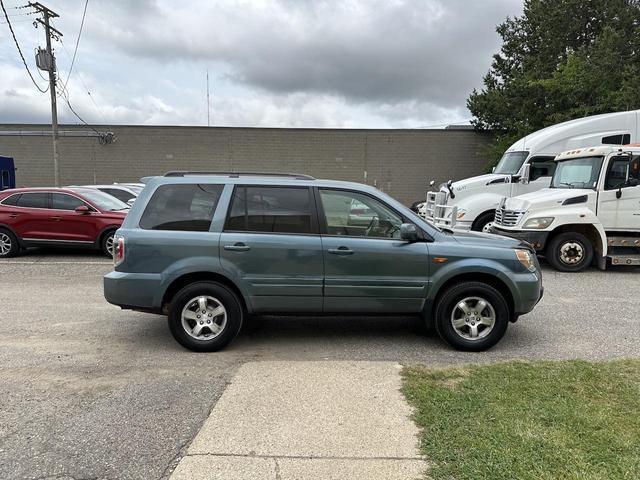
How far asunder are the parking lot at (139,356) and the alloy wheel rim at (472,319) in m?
0.23

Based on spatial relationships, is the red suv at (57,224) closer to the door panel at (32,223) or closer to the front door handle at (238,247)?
the door panel at (32,223)

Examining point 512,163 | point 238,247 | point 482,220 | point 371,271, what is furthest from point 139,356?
point 512,163

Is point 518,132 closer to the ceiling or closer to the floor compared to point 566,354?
closer to the ceiling

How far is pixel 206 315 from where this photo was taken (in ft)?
16.0

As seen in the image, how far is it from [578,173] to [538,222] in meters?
1.61

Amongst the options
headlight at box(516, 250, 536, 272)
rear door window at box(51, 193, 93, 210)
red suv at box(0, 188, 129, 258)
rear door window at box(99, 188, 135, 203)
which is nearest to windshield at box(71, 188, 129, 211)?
red suv at box(0, 188, 129, 258)

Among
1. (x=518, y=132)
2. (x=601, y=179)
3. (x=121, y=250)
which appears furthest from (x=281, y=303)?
(x=518, y=132)

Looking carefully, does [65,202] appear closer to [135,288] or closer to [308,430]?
[135,288]

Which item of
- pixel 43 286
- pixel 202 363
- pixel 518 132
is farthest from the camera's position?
pixel 518 132

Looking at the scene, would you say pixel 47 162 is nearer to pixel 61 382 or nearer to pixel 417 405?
pixel 61 382

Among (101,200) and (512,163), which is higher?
(512,163)

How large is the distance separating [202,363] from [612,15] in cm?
2695

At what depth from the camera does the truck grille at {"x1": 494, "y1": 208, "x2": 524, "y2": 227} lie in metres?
10.1

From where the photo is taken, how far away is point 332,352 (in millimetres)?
4965
